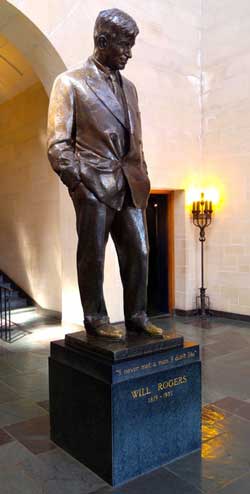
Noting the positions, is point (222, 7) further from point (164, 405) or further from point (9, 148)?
point (164, 405)

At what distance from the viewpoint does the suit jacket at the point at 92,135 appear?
8.45ft

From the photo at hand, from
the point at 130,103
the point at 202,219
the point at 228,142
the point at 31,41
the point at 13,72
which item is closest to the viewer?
the point at 130,103

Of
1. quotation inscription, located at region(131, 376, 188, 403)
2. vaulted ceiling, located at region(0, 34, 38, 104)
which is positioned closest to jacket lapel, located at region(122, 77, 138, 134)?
quotation inscription, located at region(131, 376, 188, 403)

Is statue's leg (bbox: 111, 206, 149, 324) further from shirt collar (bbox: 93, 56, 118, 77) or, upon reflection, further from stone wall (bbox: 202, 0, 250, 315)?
stone wall (bbox: 202, 0, 250, 315)

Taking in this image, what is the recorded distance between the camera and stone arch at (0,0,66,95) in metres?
5.22

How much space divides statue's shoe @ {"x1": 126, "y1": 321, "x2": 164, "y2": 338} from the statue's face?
1623 mm

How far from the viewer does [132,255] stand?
9.14 feet

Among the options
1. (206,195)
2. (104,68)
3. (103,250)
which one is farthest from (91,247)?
(206,195)

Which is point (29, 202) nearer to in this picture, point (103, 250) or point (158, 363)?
point (103, 250)

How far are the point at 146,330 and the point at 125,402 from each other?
0.51m

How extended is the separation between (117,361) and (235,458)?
983mm

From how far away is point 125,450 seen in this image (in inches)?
96.0

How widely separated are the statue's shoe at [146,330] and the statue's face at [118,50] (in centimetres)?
162

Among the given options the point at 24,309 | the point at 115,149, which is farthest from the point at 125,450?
the point at 24,309
